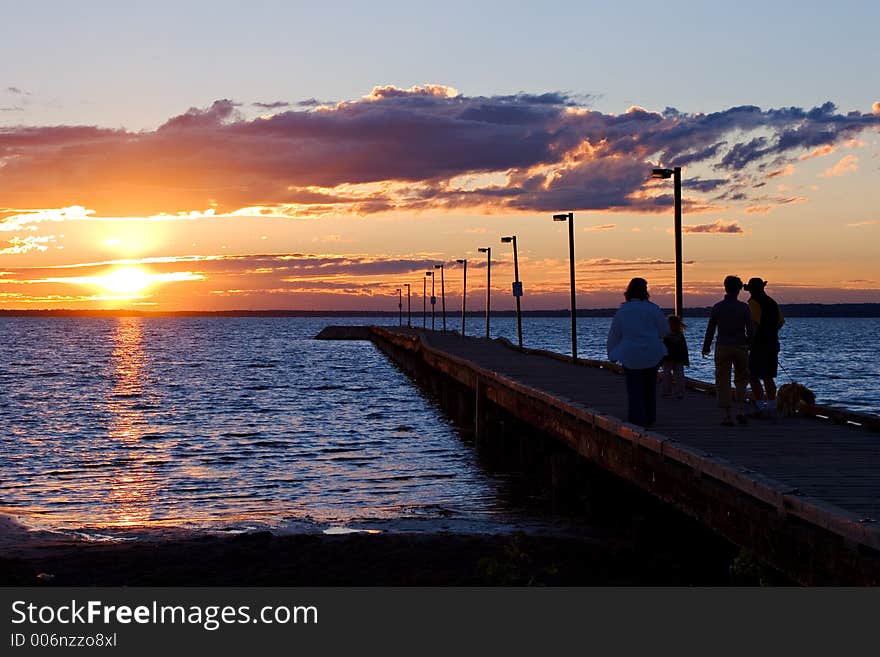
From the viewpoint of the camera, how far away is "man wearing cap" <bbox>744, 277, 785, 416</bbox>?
1524 cm

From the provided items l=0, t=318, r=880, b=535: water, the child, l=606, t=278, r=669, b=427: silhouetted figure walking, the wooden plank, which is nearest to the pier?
the wooden plank

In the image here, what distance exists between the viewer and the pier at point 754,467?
8422mm

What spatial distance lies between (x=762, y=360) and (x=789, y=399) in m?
1.27

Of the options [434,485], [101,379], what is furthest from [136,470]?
[101,379]

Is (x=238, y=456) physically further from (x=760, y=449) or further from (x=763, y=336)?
(x=760, y=449)

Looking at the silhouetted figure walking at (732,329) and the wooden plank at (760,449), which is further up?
the silhouetted figure walking at (732,329)

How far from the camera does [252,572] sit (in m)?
12.9

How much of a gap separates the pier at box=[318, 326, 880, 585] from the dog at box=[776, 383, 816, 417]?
0.59 ft

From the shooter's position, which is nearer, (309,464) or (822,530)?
(822,530)

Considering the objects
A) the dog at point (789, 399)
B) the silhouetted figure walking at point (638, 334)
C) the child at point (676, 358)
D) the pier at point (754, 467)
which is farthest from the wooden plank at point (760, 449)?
the silhouetted figure walking at point (638, 334)

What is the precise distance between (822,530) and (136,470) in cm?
1824

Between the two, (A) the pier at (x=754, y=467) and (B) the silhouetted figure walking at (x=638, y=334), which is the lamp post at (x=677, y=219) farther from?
(B) the silhouetted figure walking at (x=638, y=334)

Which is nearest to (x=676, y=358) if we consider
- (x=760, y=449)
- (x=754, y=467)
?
(x=760, y=449)

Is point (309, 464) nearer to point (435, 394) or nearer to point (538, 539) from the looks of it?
point (538, 539)
